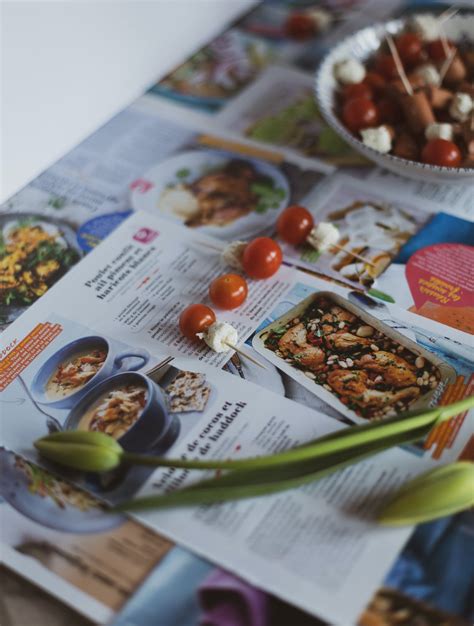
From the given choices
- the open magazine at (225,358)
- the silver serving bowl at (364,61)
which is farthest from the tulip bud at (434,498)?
the silver serving bowl at (364,61)

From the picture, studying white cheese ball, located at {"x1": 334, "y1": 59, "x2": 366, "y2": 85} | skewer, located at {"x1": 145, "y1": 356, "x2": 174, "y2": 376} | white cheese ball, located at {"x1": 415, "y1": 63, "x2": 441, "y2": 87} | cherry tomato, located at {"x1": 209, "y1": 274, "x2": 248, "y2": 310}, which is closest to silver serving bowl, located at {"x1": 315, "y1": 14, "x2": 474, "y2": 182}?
white cheese ball, located at {"x1": 334, "y1": 59, "x2": 366, "y2": 85}

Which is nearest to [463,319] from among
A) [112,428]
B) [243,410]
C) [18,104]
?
[243,410]

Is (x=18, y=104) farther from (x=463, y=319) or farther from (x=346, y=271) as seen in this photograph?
(x=463, y=319)

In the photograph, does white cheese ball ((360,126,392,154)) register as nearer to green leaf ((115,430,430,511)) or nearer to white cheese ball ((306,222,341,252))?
white cheese ball ((306,222,341,252))

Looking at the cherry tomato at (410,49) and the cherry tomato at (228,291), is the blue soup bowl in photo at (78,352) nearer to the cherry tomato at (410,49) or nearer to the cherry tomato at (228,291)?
the cherry tomato at (228,291)

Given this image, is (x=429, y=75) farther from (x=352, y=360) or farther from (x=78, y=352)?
(x=78, y=352)

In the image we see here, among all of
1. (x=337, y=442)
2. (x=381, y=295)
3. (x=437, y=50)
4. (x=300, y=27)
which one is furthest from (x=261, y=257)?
(x=300, y=27)

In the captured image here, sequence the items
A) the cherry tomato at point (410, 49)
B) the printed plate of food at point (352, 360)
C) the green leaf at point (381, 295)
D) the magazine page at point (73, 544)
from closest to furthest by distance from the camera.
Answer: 1. the magazine page at point (73, 544)
2. the printed plate of food at point (352, 360)
3. the green leaf at point (381, 295)
4. the cherry tomato at point (410, 49)
